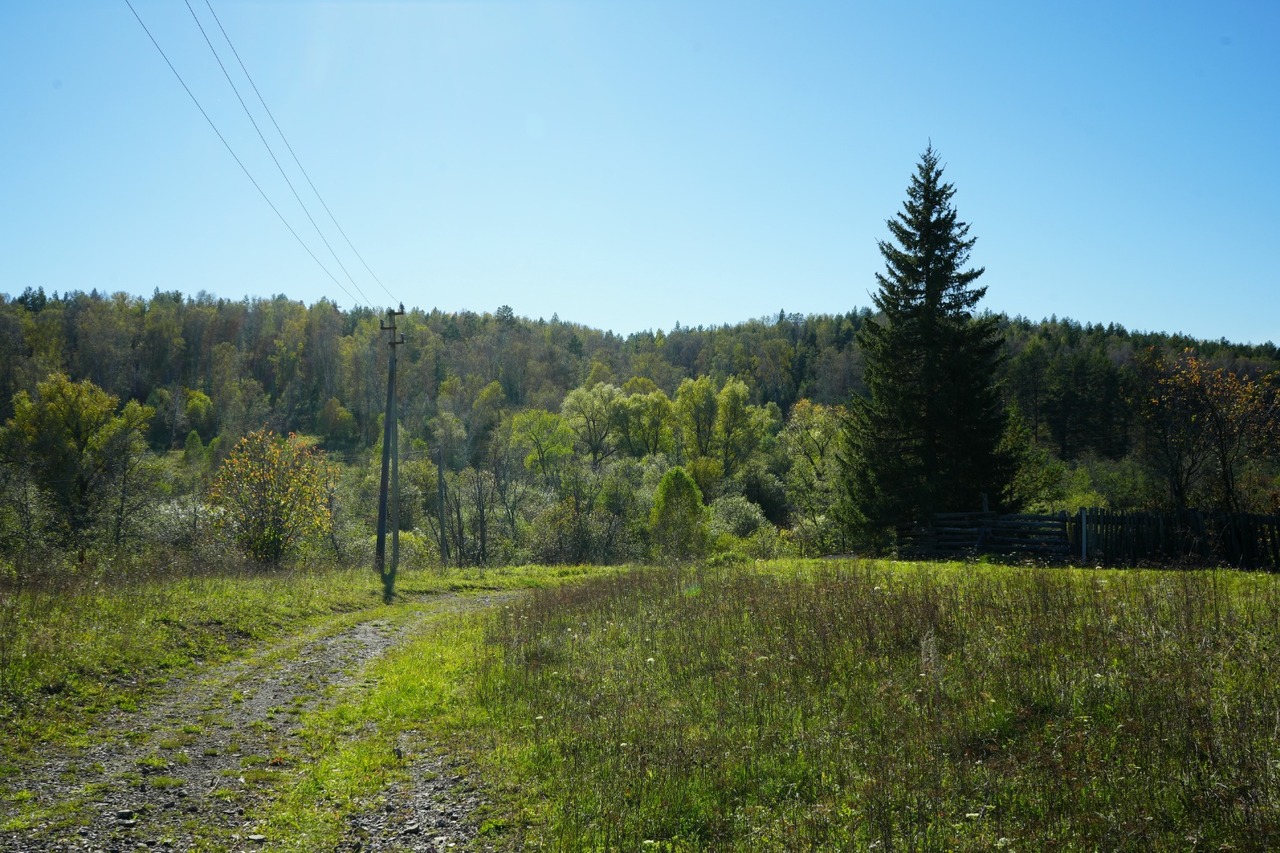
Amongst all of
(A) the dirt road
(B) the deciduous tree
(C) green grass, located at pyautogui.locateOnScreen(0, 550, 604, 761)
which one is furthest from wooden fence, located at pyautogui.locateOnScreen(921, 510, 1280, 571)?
(B) the deciduous tree

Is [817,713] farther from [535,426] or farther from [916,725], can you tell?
[535,426]

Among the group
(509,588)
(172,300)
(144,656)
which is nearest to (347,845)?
(144,656)

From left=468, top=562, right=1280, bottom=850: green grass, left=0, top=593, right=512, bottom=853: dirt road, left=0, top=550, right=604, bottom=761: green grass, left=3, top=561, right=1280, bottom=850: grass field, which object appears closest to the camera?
left=468, top=562, right=1280, bottom=850: green grass

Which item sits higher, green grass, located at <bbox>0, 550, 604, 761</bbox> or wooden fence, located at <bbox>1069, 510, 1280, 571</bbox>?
wooden fence, located at <bbox>1069, 510, 1280, 571</bbox>

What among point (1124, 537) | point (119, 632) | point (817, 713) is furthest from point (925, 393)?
point (119, 632)

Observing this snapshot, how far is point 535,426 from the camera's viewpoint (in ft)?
220

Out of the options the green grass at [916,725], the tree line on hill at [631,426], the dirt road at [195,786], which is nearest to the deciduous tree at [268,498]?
the tree line on hill at [631,426]

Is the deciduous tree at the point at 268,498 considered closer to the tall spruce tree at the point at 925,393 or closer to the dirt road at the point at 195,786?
the dirt road at the point at 195,786

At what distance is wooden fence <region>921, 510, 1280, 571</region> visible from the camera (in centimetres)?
1670

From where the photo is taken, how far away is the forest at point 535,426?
3111 cm

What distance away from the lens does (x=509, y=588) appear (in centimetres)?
2764

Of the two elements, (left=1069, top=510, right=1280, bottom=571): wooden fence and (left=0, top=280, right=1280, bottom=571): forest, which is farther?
(left=0, top=280, right=1280, bottom=571): forest

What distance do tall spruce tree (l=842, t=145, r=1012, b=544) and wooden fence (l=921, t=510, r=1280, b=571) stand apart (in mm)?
2670

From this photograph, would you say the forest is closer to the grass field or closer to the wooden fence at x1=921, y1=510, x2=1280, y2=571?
the wooden fence at x1=921, y1=510, x2=1280, y2=571
